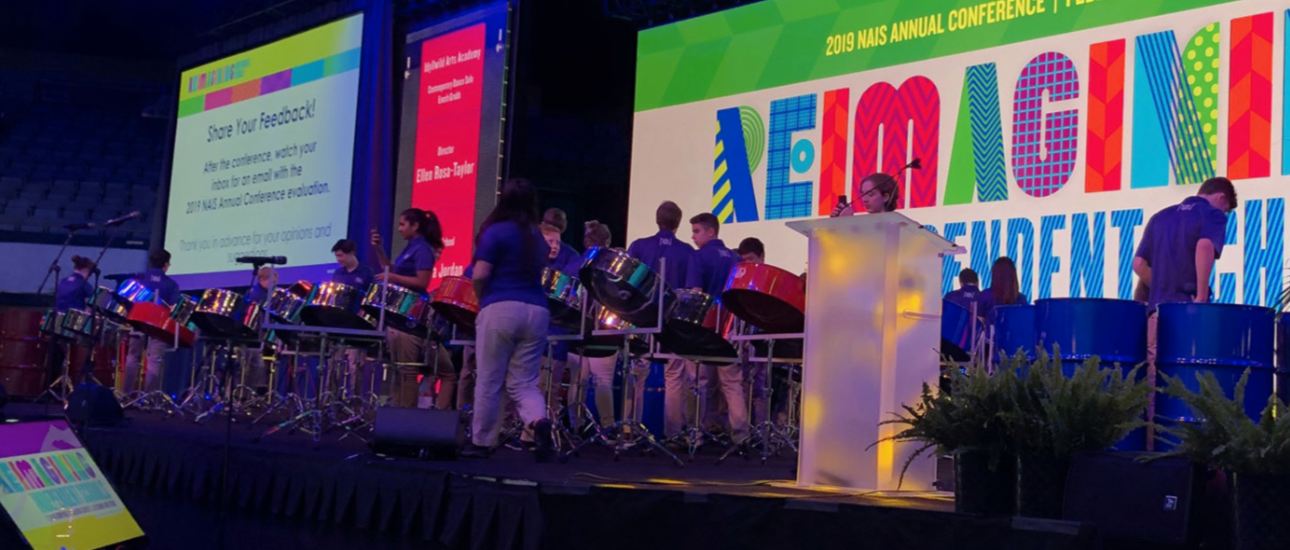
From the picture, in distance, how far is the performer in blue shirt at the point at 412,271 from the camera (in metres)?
6.05

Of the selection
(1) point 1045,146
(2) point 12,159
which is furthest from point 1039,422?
(2) point 12,159

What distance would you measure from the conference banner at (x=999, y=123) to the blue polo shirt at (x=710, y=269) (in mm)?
1005

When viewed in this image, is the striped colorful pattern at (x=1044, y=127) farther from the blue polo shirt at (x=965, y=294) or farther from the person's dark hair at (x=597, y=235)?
the person's dark hair at (x=597, y=235)

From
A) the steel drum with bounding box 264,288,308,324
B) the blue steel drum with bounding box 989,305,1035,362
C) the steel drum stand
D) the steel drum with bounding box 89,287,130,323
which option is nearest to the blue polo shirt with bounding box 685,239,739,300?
the steel drum stand

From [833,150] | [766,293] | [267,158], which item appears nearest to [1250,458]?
[766,293]

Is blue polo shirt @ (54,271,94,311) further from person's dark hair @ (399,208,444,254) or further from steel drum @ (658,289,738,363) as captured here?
steel drum @ (658,289,738,363)

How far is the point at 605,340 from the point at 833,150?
233 centimetres

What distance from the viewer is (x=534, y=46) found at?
934 centimetres

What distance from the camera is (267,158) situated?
11.1 meters

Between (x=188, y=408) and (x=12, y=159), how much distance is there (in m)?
9.93

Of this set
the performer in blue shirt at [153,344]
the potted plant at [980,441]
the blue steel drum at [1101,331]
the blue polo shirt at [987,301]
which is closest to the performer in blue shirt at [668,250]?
the blue polo shirt at [987,301]

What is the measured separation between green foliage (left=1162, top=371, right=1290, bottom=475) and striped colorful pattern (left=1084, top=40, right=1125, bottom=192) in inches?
148

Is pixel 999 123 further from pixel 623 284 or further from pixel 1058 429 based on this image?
pixel 1058 429

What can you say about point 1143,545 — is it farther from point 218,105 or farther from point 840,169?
point 218,105
